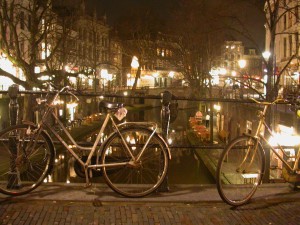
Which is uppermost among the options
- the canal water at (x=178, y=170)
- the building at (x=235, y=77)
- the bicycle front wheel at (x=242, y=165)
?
the building at (x=235, y=77)

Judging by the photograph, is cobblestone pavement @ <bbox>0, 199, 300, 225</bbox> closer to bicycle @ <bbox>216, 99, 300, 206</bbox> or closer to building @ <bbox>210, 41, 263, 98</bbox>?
bicycle @ <bbox>216, 99, 300, 206</bbox>

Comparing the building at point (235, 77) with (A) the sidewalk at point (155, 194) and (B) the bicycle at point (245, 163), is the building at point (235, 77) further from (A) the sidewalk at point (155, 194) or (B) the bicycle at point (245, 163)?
(A) the sidewalk at point (155, 194)

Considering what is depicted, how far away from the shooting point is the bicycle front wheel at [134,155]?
5125mm

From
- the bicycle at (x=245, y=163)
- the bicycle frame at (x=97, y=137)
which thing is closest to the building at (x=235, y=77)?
the bicycle at (x=245, y=163)

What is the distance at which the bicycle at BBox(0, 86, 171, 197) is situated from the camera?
508cm

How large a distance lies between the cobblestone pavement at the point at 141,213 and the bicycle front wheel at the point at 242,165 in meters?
0.15

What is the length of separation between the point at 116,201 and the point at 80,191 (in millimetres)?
595

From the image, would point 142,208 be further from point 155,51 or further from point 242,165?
point 155,51

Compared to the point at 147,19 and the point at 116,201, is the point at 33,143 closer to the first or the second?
the point at 116,201

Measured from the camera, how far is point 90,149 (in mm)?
5203

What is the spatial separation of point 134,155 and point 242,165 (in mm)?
1413

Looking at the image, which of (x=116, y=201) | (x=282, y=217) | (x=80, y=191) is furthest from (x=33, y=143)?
(x=282, y=217)

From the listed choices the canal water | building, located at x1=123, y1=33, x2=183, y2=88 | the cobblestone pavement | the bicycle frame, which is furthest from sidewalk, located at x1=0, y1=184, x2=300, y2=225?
building, located at x1=123, y1=33, x2=183, y2=88

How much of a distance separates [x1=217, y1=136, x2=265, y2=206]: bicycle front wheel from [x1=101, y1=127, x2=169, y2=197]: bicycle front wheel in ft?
2.38
